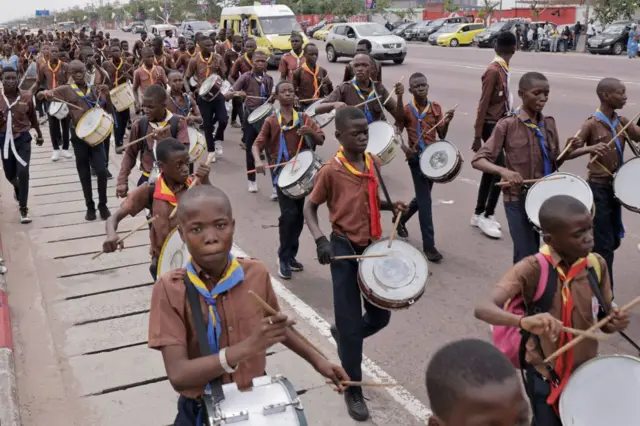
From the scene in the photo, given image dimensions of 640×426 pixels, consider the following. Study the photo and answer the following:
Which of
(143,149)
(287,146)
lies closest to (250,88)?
(287,146)

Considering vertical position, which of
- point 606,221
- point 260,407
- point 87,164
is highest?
point 260,407

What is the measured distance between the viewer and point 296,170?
6.80m

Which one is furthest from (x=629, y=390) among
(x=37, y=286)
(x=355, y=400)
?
(x=37, y=286)

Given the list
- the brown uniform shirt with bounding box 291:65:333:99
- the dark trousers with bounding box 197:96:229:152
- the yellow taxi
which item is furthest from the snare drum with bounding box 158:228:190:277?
the yellow taxi

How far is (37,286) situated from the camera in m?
6.89

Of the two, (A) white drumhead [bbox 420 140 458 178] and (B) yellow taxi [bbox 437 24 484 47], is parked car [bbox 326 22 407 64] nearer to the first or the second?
(B) yellow taxi [bbox 437 24 484 47]

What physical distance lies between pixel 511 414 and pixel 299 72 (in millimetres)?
9286

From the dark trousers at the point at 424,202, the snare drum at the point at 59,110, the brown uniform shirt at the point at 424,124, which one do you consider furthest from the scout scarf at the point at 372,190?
the snare drum at the point at 59,110

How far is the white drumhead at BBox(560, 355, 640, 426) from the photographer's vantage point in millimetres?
2955

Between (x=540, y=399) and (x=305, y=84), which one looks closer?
(x=540, y=399)

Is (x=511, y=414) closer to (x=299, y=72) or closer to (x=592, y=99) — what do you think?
(x=299, y=72)

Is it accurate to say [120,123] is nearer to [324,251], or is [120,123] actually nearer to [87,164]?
[87,164]

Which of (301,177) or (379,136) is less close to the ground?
(379,136)

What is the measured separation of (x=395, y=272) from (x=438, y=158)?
9.51ft
